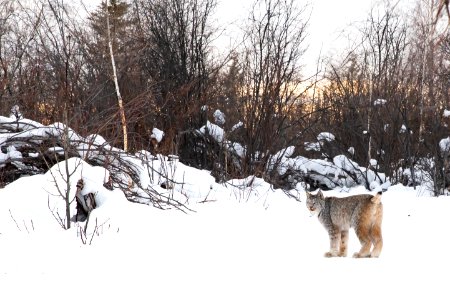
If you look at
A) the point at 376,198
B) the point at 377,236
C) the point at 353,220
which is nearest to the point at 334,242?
the point at 353,220

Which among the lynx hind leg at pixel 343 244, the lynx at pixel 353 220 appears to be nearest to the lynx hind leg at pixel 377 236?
the lynx at pixel 353 220

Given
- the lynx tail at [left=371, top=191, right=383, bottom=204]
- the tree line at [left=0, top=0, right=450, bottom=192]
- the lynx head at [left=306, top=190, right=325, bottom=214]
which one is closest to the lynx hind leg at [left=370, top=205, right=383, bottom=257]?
the lynx tail at [left=371, top=191, right=383, bottom=204]

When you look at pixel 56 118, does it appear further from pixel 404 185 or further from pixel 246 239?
pixel 404 185

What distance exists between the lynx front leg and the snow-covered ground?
0.11 m

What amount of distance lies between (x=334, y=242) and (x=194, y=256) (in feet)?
4.79

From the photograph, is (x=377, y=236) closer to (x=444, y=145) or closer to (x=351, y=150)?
(x=444, y=145)

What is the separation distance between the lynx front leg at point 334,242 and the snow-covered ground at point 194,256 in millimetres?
111

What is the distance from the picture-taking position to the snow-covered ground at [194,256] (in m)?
3.67

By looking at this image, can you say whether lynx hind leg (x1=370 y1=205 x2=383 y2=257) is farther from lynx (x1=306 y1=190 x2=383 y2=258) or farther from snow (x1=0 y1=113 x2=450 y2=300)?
snow (x1=0 y1=113 x2=450 y2=300)

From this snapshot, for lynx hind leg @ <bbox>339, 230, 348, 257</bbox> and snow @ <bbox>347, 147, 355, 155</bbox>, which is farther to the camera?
snow @ <bbox>347, 147, 355, 155</bbox>

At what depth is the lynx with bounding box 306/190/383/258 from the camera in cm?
516

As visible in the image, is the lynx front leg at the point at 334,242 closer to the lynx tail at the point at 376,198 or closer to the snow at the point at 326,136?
the lynx tail at the point at 376,198

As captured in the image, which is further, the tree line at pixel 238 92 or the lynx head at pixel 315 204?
the tree line at pixel 238 92

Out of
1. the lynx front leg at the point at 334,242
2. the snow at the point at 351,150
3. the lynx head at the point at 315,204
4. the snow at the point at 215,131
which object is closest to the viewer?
the lynx front leg at the point at 334,242
